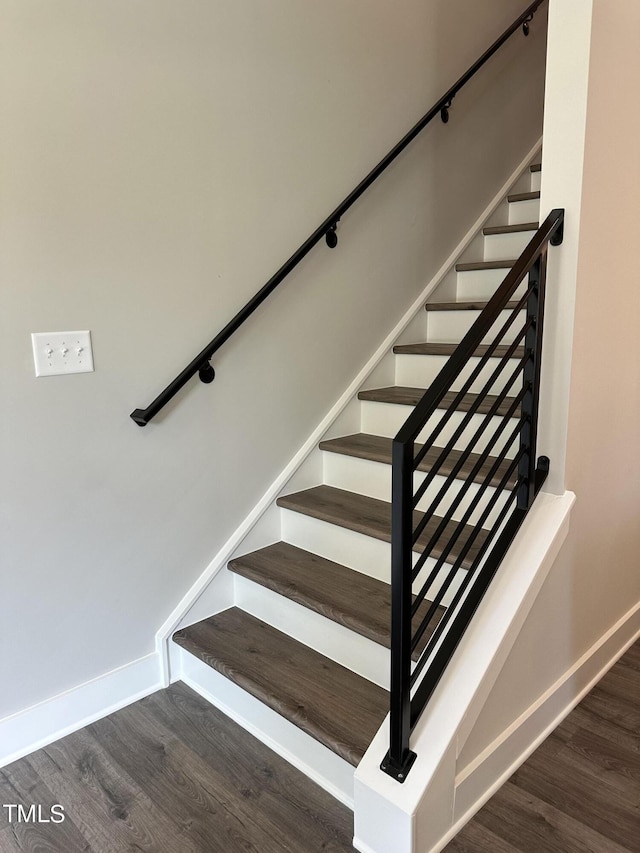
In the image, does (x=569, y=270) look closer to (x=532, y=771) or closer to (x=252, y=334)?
(x=252, y=334)

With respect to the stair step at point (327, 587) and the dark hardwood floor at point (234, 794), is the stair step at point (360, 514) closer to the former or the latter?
the stair step at point (327, 587)

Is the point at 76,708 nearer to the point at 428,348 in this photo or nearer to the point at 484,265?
the point at 428,348

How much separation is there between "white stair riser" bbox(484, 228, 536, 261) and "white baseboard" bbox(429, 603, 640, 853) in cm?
170

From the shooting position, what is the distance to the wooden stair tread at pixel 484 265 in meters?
2.75

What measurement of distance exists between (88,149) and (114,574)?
1274 millimetres

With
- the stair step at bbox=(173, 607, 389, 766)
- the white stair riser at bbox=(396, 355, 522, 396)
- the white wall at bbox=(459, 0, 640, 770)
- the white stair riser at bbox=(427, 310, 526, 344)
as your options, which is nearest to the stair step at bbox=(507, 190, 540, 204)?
the white stair riser at bbox=(427, 310, 526, 344)

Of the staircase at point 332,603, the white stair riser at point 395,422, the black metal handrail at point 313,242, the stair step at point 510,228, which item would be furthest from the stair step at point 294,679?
the stair step at point 510,228

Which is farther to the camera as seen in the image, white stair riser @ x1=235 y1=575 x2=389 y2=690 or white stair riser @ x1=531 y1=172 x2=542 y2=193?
white stair riser @ x1=531 y1=172 x2=542 y2=193

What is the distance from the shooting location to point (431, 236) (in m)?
2.86

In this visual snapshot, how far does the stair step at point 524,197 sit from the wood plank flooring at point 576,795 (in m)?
2.33

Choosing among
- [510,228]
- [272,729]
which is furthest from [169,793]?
[510,228]

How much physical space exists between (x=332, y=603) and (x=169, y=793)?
2.21 feet

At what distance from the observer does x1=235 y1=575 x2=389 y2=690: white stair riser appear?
179 centimetres

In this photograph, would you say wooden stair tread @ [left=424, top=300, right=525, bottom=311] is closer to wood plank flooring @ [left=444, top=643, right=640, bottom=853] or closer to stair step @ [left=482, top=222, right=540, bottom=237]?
stair step @ [left=482, top=222, right=540, bottom=237]
